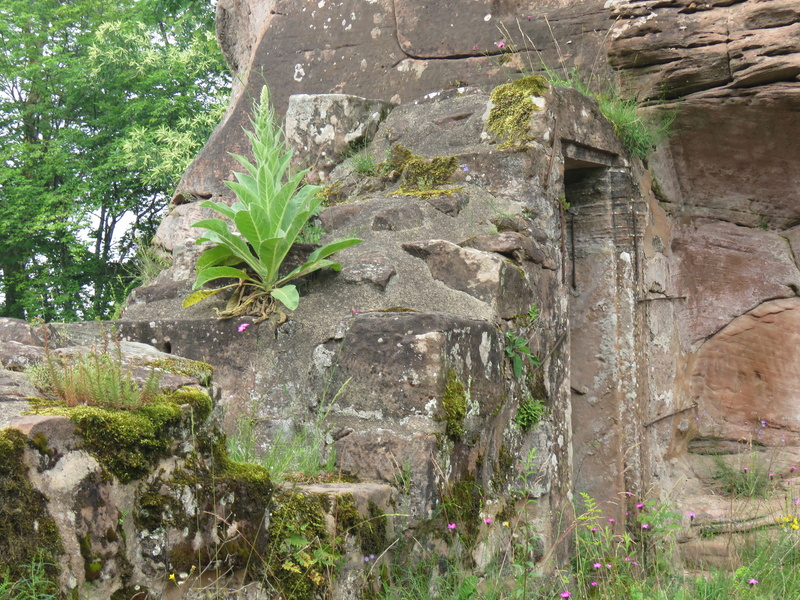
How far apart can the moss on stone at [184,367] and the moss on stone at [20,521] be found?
69 centimetres

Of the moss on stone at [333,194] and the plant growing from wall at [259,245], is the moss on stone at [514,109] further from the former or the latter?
the plant growing from wall at [259,245]

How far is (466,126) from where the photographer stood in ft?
13.7

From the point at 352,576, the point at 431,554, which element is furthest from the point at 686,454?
the point at 352,576

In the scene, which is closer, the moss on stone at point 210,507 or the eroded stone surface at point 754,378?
the moss on stone at point 210,507

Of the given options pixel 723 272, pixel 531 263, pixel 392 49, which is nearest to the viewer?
Answer: pixel 531 263

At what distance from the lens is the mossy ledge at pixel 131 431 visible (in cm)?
183

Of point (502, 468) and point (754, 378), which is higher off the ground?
point (754, 378)

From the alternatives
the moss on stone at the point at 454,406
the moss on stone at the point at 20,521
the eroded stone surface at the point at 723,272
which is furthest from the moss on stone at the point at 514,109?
the moss on stone at the point at 20,521

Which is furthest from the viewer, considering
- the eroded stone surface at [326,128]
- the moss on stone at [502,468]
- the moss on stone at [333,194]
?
the eroded stone surface at [326,128]

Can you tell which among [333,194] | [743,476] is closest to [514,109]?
[333,194]

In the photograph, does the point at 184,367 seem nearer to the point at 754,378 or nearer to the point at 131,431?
the point at 131,431

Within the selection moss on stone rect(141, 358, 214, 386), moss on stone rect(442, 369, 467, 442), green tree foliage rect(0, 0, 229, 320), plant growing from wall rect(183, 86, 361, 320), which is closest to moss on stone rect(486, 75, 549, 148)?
plant growing from wall rect(183, 86, 361, 320)

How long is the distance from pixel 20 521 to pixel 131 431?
316mm

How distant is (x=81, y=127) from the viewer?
1404 cm
